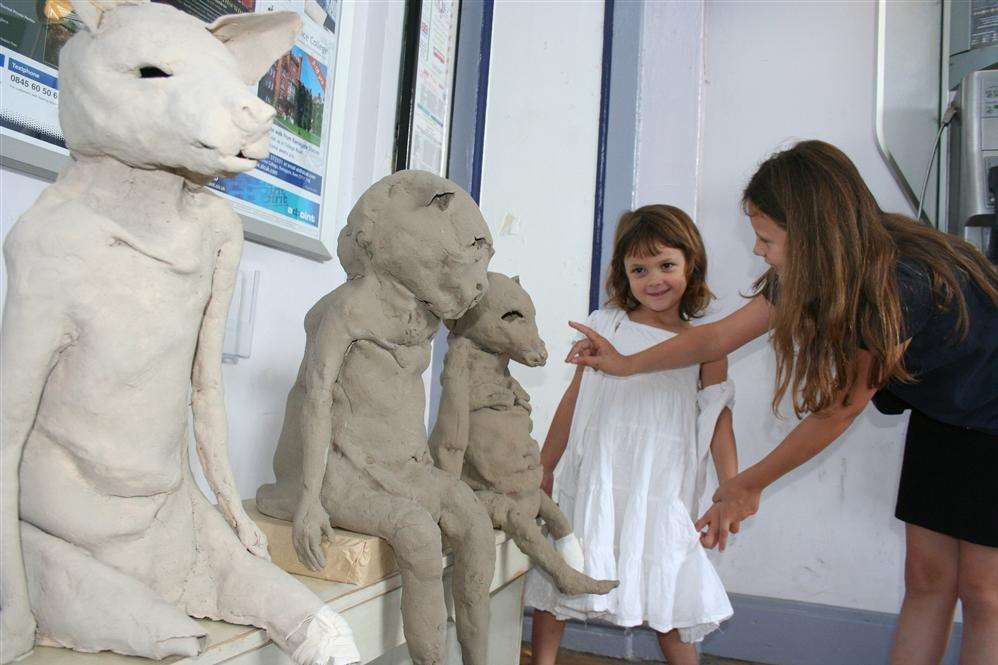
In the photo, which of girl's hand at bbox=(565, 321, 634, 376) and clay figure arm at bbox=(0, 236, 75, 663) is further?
girl's hand at bbox=(565, 321, 634, 376)

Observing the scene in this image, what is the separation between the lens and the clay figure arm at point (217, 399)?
3.05 ft

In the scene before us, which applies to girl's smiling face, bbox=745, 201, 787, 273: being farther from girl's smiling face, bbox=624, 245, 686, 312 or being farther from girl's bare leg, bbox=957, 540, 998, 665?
girl's bare leg, bbox=957, 540, 998, 665

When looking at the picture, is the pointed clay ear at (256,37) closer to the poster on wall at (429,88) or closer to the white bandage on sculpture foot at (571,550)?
the white bandage on sculpture foot at (571,550)

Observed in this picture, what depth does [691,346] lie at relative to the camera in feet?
5.74

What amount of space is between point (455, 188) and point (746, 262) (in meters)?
1.55

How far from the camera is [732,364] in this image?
247 centimetres

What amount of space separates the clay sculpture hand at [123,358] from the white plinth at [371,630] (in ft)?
0.06

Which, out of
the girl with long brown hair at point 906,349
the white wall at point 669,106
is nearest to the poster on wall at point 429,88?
the white wall at point 669,106

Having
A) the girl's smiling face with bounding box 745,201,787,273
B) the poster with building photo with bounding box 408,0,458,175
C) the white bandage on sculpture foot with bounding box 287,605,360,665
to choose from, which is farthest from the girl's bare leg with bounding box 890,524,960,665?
the poster with building photo with bounding box 408,0,458,175

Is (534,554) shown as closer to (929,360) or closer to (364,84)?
(929,360)

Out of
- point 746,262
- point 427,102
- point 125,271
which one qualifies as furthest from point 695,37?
point 125,271

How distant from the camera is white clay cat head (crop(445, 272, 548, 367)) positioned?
1.38m

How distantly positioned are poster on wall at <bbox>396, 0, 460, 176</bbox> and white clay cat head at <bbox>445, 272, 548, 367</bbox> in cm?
80

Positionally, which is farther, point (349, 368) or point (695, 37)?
→ point (695, 37)
